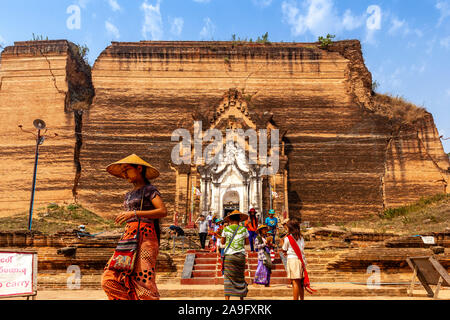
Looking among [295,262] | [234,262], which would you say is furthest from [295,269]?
[234,262]

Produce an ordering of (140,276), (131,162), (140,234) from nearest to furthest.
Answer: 1. (140,276)
2. (140,234)
3. (131,162)

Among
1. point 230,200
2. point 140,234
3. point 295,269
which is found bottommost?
point 295,269

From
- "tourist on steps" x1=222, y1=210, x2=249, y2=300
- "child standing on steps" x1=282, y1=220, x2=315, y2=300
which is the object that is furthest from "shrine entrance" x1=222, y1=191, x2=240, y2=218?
"child standing on steps" x1=282, y1=220, x2=315, y2=300

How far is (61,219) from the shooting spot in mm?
22734

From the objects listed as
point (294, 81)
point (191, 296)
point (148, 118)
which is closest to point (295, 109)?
point (294, 81)

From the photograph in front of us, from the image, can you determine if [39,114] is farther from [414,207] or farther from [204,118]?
[414,207]

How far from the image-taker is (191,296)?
28.7ft

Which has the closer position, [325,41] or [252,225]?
[252,225]

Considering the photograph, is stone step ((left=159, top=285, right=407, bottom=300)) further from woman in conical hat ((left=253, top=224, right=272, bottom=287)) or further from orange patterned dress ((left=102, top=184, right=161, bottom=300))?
orange patterned dress ((left=102, top=184, right=161, bottom=300))

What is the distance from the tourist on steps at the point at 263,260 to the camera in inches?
360

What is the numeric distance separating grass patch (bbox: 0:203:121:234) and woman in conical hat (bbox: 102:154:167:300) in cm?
1781

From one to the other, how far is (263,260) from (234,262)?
252 centimetres

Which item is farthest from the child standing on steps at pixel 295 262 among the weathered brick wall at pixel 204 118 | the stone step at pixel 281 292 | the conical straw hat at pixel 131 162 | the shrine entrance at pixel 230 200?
the weathered brick wall at pixel 204 118
